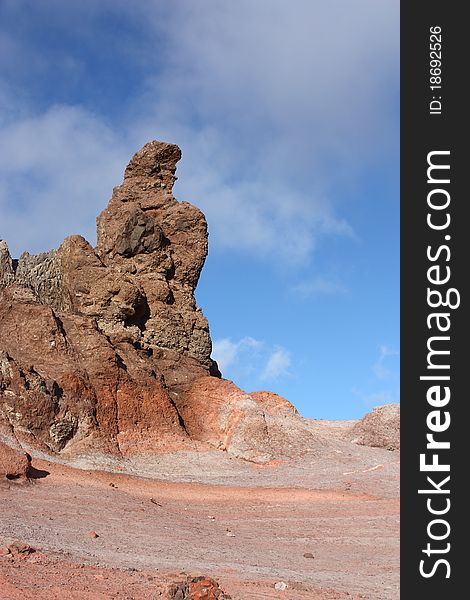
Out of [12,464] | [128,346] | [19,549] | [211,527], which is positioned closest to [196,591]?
[19,549]

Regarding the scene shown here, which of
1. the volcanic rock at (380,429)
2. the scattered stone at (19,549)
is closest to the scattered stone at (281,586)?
the scattered stone at (19,549)

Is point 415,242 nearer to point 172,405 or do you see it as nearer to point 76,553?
point 76,553

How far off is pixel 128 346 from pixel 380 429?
39.8 ft

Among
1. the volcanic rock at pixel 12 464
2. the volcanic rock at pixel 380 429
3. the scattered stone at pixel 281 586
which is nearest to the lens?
the scattered stone at pixel 281 586

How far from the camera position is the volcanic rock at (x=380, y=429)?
31861mm

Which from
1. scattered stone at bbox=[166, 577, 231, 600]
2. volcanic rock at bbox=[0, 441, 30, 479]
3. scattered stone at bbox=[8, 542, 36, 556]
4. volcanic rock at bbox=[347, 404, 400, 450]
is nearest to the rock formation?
volcanic rock at bbox=[347, 404, 400, 450]

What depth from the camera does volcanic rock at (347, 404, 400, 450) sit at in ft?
105

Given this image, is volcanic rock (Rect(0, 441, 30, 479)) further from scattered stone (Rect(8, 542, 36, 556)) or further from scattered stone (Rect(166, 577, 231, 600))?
scattered stone (Rect(166, 577, 231, 600))

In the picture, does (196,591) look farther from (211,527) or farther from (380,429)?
(380,429)

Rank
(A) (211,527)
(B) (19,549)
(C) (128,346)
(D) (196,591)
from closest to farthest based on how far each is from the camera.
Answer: (D) (196,591) < (B) (19,549) < (A) (211,527) < (C) (128,346)

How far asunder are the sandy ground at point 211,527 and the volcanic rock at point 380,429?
383cm

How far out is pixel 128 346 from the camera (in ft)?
100.0

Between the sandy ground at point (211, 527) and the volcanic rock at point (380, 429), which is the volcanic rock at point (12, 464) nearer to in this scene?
the sandy ground at point (211, 527)

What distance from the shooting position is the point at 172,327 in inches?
1289
